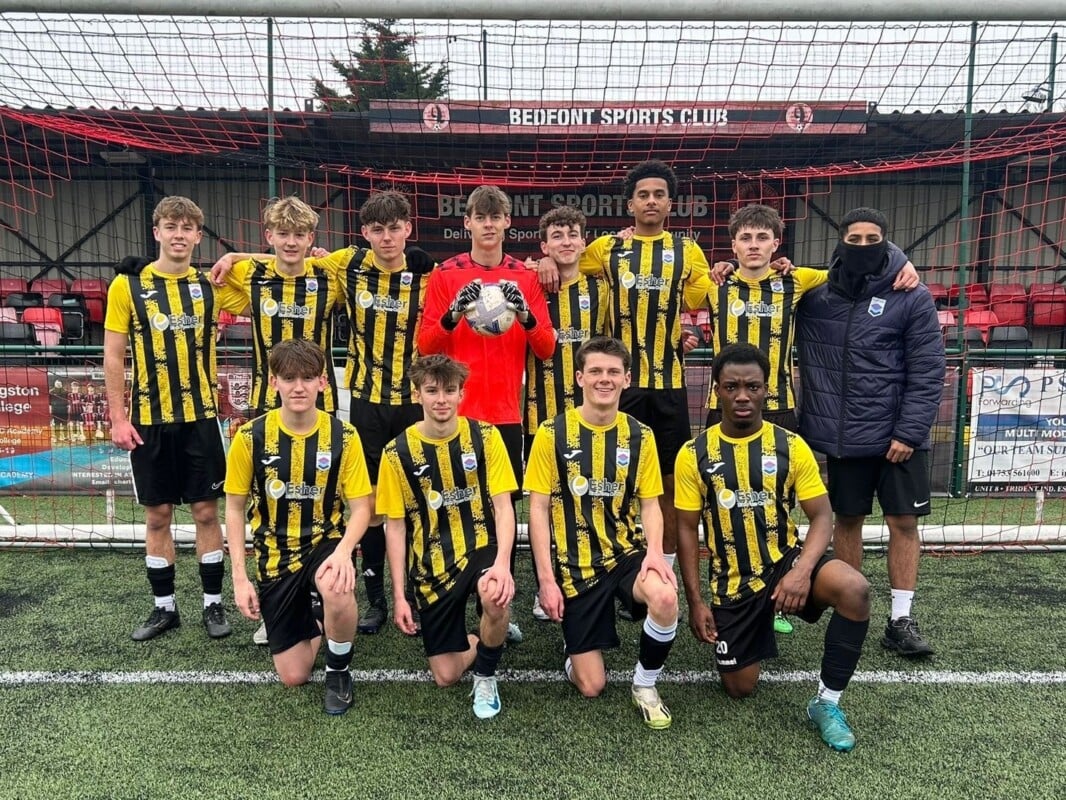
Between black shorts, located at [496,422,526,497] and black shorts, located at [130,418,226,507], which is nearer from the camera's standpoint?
black shorts, located at [496,422,526,497]

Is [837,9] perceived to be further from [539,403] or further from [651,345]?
[539,403]

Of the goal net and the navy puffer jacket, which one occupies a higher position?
the goal net

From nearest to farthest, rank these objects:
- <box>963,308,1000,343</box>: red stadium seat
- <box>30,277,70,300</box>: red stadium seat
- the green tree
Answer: the green tree < <box>963,308,1000,343</box>: red stadium seat < <box>30,277,70,300</box>: red stadium seat

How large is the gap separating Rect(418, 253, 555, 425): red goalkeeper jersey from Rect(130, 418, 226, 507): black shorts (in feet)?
3.61

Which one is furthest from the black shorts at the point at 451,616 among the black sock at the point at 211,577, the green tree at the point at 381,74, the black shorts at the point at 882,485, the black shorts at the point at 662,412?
the green tree at the point at 381,74

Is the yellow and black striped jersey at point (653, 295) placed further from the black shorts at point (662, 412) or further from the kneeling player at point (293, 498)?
the kneeling player at point (293, 498)

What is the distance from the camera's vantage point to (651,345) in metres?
3.15

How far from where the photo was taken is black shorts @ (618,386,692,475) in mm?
3150

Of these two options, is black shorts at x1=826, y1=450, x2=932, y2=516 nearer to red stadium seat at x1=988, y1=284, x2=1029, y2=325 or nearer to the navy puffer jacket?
the navy puffer jacket

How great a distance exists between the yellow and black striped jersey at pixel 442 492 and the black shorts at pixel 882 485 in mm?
1474

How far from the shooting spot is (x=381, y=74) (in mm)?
6297

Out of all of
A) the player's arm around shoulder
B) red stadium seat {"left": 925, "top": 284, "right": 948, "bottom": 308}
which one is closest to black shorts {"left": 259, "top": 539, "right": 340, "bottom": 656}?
the player's arm around shoulder

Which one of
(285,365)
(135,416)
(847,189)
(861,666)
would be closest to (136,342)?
(135,416)

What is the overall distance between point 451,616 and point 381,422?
0.97m
